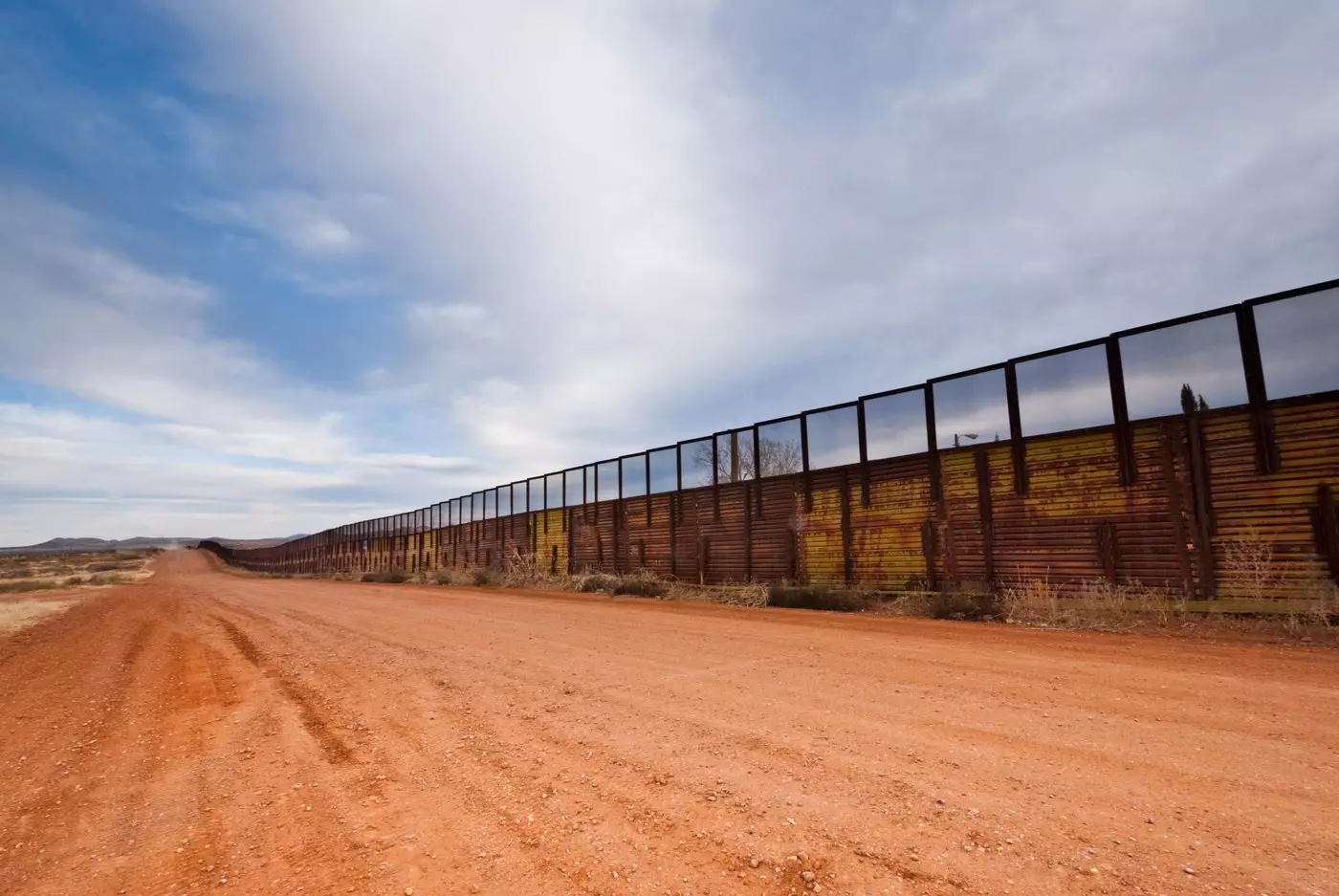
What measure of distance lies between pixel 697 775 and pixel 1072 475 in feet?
36.6

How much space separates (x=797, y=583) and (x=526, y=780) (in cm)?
1356

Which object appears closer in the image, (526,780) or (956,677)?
(526,780)

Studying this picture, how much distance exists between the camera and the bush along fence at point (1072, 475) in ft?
30.8

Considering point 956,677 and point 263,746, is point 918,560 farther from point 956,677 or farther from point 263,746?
point 263,746

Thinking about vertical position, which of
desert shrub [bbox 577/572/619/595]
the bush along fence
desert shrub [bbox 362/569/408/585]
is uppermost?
the bush along fence

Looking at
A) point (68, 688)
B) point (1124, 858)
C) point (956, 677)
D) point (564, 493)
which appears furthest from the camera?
point (564, 493)

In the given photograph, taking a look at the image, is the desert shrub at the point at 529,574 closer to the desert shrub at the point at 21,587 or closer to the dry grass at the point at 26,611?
the dry grass at the point at 26,611

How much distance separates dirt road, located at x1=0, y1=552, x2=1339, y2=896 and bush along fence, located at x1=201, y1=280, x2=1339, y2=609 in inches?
132

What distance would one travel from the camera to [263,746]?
4.59m

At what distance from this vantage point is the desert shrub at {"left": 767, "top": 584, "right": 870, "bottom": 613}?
1325 centimetres

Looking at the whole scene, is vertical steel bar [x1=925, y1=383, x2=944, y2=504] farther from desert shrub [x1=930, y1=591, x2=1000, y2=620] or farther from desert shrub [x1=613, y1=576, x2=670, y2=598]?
desert shrub [x1=613, y1=576, x2=670, y2=598]

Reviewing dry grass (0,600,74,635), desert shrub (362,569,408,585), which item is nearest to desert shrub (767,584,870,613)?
dry grass (0,600,74,635)

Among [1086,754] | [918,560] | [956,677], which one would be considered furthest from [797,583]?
[1086,754]

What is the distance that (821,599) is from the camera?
13820 mm
